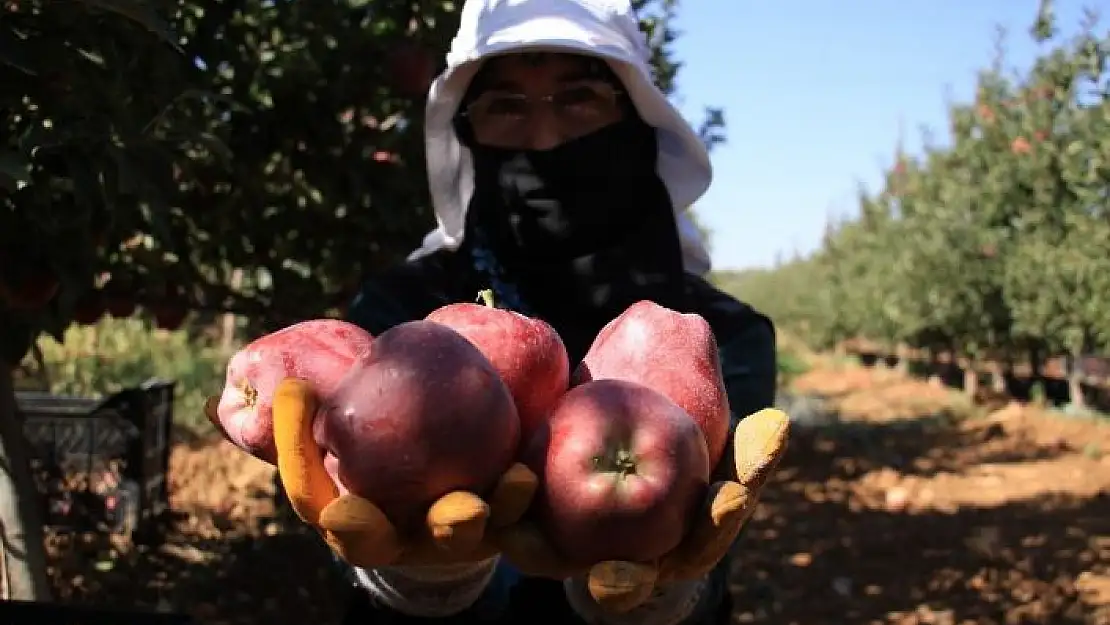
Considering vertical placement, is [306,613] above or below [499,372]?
below

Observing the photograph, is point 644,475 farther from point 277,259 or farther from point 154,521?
point 154,521

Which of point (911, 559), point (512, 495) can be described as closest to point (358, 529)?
point (512, 495)

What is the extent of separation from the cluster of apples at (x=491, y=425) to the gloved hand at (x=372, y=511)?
0.06 ft

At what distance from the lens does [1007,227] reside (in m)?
12.2

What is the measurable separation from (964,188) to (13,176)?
41.7ft

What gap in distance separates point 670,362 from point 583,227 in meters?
0.68

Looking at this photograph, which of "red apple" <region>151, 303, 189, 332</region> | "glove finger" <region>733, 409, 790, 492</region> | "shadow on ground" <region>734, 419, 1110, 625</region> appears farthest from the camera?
"shadow on ground" <region>734, 419, 1110, 625</region>

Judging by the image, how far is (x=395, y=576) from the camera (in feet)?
4.07

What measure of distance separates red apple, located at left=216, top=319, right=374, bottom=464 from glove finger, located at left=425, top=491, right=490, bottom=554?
20 centimetres

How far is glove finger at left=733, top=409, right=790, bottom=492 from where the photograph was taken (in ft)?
3.23

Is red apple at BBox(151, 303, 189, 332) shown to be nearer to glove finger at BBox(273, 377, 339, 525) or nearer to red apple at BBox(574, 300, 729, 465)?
red apple at BBox(574, 300, 729, 465)

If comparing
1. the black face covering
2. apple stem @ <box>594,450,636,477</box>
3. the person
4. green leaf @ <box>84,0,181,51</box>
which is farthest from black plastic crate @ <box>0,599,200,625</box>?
apple stem @ <box>594,450,636,477</box>

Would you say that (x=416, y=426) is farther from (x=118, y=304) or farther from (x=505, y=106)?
(x=118, y=304)

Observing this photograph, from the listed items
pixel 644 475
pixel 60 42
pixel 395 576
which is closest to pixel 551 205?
pixel 395 576
